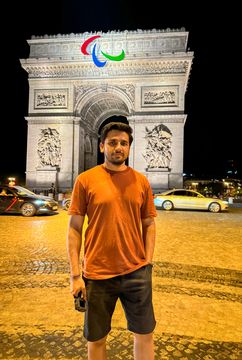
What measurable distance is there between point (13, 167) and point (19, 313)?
150 feet

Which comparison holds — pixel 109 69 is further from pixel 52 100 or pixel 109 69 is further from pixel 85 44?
pixel 52 100

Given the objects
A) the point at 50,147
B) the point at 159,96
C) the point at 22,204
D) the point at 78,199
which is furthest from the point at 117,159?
the point at 50,147

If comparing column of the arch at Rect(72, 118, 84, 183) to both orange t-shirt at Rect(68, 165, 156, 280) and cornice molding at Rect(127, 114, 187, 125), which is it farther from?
orange t-shirt at Rect(68, 165, 156, 280)

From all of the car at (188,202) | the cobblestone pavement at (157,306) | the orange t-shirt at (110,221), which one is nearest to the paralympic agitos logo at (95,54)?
the car at (188,202)

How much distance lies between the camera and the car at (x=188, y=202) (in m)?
15.9

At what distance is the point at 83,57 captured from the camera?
902 inches

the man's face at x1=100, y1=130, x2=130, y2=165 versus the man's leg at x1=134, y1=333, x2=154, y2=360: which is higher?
the man's face at x1=100, y1=130, x2=130, y2=165

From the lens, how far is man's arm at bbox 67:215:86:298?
214 centimetres

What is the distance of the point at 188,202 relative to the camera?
16328mm

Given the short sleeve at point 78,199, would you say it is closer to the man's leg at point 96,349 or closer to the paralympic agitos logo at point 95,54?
the man's leg at point 96,349

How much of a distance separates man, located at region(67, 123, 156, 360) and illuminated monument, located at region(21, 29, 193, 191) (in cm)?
1995

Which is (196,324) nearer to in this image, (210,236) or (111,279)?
(111,279)

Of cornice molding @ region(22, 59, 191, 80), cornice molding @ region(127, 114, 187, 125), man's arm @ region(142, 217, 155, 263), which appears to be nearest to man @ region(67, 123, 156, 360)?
man's arm @ region(142, 217, 155, 263)

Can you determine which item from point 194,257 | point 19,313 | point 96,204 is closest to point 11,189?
point 194,257
